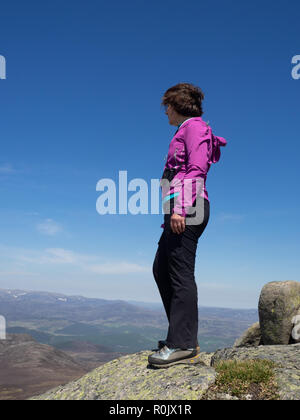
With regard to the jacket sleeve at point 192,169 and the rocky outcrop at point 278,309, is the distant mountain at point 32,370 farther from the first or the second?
the jacket sleeve at point 192,169

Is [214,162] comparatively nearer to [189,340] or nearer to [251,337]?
[189,340]

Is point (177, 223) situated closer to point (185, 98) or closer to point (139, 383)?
point (185, 98)

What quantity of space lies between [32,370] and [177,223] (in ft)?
593

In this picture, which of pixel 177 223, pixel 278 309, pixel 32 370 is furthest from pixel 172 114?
pixel 32 370

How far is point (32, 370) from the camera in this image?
159625mm

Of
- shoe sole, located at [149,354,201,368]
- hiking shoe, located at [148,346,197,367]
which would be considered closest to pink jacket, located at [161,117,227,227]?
hiking shoe, located at [148,346,197,367]

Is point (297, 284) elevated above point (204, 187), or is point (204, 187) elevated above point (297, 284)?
point (204, 187)

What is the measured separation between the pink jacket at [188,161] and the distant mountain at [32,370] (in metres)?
131

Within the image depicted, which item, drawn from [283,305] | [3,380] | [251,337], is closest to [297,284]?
[283,305]

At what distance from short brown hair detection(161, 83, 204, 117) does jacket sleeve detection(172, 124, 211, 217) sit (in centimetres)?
44

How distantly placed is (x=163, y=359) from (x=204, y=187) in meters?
2.80

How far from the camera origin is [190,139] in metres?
5.40

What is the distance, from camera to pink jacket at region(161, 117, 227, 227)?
5227 millimetres

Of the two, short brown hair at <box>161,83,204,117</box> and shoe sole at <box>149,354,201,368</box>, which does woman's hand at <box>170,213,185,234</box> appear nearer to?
short brown hair at <box>161,83,204,117</box>
